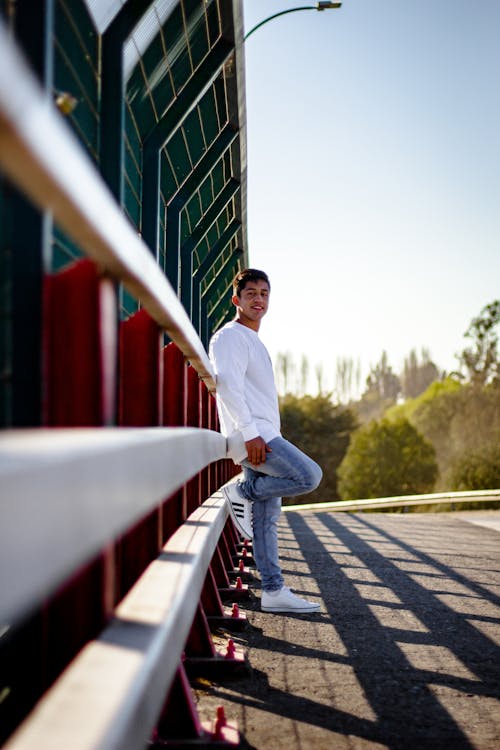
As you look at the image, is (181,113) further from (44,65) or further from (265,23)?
(265,23)

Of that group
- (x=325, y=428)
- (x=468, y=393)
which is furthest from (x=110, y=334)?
(x=325, y=428)

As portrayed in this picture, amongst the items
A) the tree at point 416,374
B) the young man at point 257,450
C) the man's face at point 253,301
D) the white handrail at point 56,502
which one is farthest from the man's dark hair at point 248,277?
the tree at point 416,374

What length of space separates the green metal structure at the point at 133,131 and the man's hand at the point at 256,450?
1.09 meters

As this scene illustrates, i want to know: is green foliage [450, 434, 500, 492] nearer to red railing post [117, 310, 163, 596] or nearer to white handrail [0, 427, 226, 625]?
red railing post [117, 310, 163, 596]

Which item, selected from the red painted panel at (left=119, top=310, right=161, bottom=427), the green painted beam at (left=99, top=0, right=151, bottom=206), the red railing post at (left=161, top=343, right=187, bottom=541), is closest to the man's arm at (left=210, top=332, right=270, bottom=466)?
the red railing post at (left=161, top=343, right=187, bottom=541)

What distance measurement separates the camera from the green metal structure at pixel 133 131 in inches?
64.6

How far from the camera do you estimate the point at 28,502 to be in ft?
2.35

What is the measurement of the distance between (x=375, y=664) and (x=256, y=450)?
5.00ft

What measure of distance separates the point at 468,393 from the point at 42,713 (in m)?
52.9

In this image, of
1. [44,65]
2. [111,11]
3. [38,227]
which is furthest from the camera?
[111,11]

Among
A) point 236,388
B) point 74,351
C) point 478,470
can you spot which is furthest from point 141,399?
point 478,470

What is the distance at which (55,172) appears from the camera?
2.71 ft

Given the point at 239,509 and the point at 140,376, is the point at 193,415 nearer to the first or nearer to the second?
the point at 239,509

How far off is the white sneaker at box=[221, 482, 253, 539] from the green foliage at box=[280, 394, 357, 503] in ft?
174
